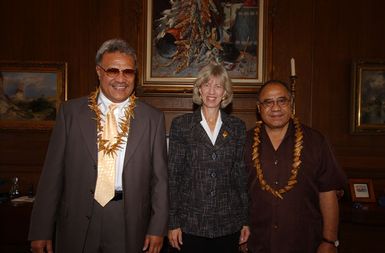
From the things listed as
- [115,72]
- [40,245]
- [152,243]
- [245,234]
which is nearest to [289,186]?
[245,234]

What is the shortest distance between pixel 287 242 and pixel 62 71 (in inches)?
115

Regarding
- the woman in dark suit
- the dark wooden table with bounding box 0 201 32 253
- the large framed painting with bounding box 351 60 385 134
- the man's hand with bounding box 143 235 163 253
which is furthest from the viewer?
the large framed painting with bounding box 351 60 385 134

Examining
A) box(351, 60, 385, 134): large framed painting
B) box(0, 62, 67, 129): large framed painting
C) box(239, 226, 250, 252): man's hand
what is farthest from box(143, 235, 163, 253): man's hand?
box(351, 60, 385, 134): large framed painting

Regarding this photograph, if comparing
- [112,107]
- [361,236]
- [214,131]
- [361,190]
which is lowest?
[361,236]

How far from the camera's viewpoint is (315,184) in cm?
232

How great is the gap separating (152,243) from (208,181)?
52 cm

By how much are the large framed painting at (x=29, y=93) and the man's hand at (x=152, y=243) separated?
223cm

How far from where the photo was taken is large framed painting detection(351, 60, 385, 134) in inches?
150

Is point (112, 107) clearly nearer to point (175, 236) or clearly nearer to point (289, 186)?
point (175, 236)

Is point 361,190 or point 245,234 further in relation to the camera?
point 361,190

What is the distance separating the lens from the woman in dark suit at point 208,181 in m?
2.29

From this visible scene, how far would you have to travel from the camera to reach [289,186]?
2.24 m

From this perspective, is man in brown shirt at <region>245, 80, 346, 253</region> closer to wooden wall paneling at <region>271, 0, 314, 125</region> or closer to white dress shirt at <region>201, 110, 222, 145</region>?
white dress shirt at <region>201, 110, 222, 145</region>

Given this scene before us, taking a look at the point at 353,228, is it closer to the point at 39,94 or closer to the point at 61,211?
the point at 61,211
